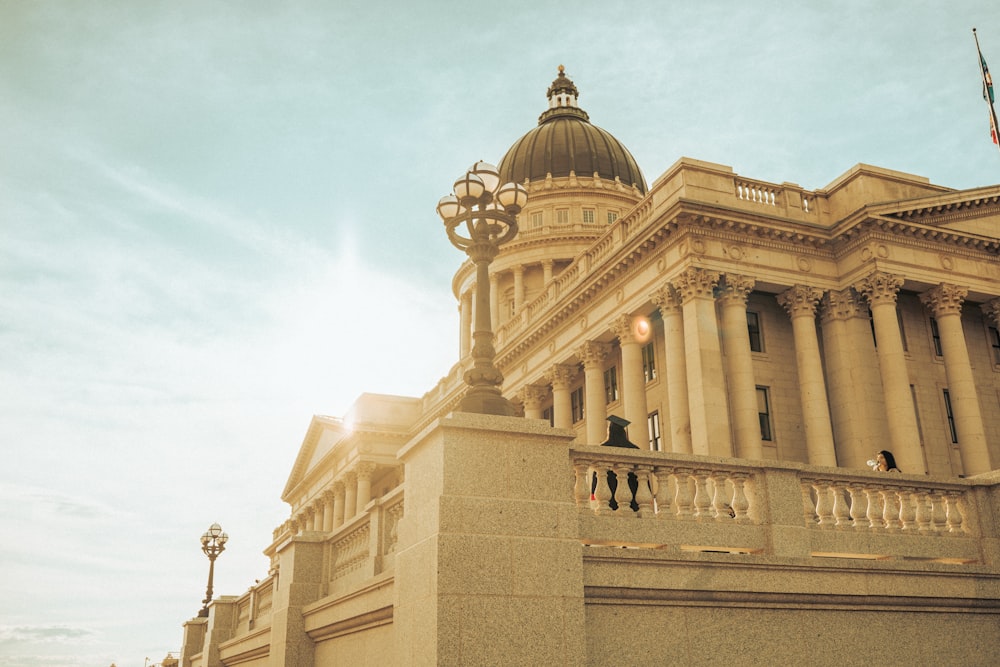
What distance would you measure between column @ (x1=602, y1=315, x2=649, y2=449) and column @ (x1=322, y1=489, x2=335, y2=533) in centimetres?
4182

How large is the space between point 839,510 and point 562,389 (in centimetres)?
3000

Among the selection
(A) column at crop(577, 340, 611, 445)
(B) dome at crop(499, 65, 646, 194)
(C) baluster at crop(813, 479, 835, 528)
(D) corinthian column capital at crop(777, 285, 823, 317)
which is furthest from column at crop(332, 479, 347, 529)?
(C) baluster at crop(813, 479, 835, 528)

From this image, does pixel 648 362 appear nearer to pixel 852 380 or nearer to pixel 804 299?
pixel 804 299

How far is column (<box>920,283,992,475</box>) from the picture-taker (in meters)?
30.1

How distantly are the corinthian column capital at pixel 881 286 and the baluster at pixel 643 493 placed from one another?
23203 millimetres

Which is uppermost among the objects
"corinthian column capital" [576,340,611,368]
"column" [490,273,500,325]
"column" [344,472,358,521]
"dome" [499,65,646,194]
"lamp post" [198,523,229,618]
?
"dome" [499,65,646,194]

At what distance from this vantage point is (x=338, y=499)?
228ft

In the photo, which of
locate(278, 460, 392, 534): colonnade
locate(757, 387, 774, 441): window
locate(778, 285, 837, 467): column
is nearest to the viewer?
locate(778, 285, 837, 467): column

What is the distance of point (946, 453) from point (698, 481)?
24.7 metres

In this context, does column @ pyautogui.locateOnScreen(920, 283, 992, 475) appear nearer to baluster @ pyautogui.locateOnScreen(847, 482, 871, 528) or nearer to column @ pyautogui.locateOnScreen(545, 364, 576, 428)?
column @ pyautogui.locateOnScreen(545, 364, 576, 428)

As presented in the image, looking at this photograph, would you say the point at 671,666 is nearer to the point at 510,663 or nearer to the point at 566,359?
the point at 510,663

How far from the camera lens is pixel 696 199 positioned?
1216 inches

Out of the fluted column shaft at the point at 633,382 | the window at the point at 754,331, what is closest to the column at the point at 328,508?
the fluted column shaft at the point at 633,382

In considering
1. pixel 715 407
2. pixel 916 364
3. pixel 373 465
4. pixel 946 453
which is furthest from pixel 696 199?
pixel 373 465
